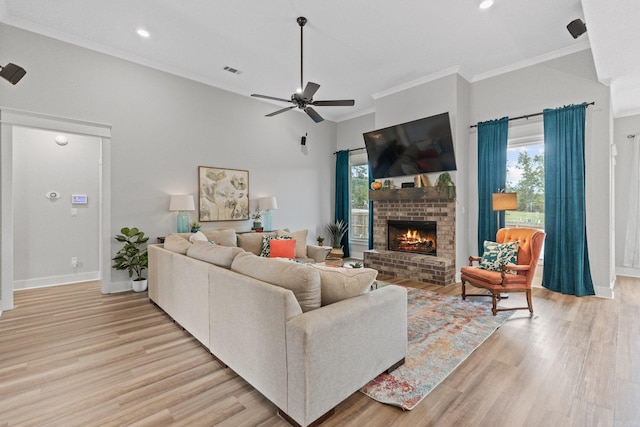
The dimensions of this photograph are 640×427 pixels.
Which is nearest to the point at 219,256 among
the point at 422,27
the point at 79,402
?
the point at 79,402

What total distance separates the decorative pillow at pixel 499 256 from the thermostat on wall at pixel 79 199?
6277 millimetres

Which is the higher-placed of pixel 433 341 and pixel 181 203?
pixel 181 203

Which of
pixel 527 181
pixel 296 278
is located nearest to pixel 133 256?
pixel 296 278

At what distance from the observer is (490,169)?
4828mm

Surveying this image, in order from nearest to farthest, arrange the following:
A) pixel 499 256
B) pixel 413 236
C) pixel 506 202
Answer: pixel 499 256, pixel 506 202, pixel 413 236

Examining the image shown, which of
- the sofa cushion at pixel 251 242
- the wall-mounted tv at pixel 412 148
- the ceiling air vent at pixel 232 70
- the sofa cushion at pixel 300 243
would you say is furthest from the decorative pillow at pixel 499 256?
the ceiling air vent at pixel 232 70

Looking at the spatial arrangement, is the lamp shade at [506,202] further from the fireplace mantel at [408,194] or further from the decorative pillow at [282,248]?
the decorative pillow at [282,248]

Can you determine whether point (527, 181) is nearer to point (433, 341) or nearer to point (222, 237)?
point (433, 341)

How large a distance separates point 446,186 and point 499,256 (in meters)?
1.49

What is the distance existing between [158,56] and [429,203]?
15.9 ft

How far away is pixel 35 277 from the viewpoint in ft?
15.3

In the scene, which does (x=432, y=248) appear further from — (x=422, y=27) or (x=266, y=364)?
(x=266, y=364)

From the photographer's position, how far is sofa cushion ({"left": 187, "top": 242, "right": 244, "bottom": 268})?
2.47 meters

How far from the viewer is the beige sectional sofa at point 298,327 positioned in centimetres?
161
